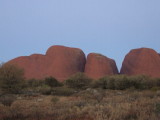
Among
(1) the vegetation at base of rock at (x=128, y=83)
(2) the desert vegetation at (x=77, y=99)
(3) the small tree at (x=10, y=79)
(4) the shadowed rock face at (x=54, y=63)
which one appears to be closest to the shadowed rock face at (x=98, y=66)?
(4) the shadowed rock face at (x=54, y=63)

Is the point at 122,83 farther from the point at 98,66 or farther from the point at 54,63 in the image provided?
the point at 54,63

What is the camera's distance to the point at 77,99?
1714 centimetres

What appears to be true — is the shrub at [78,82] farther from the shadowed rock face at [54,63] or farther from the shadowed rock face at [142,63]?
the shadowed rock face at [142,63]

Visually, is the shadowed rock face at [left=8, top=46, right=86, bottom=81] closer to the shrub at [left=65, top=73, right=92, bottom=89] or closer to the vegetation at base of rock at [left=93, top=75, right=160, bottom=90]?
the shrub at [left=65, top=73, right=92, bottom=89]

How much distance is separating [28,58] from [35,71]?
4424 millimetres

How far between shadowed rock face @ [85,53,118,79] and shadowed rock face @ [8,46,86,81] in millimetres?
1784

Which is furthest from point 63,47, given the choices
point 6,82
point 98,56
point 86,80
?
point 6,82

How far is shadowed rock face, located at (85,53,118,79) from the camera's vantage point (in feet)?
186

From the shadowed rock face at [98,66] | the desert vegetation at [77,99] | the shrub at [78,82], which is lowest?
the desert vegetation at [77,99]

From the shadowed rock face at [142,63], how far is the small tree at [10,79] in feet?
123

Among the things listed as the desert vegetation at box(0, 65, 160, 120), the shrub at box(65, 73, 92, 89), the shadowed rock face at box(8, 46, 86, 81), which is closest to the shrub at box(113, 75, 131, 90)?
the desert vegetation at box(0, 65, 160, 120)

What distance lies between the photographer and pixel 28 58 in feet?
198

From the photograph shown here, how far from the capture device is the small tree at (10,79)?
24.4 meters

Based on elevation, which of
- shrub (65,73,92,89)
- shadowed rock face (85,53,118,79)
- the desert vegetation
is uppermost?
shadowed rock face (85,53,118,79)
